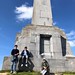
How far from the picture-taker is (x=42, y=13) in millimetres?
19297

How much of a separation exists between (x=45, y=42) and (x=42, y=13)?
140 inches

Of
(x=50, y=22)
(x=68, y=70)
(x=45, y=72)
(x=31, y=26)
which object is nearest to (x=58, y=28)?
(x=50, y=22)

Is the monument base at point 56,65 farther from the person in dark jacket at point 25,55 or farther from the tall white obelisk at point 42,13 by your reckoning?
the tall white obelisk at point 42,13

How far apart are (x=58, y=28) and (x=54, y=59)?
4.10 metres

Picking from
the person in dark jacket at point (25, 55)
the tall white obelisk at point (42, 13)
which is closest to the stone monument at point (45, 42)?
the tall white obelisk at point (42, 13)

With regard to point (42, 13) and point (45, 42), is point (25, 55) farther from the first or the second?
A: point (42, 13)

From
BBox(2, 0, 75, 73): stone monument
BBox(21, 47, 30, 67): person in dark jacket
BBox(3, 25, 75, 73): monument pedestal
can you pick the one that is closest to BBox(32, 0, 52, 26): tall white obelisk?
BBox(2, 0, 75, 73): stone monument

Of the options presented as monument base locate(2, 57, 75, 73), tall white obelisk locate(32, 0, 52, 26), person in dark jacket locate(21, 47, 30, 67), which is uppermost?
tall white obelisk locate(32, 0, 52, 26)

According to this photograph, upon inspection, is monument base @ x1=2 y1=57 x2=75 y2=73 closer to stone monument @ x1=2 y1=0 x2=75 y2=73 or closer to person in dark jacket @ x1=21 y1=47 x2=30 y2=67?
stone monument @ x1=2 y1=0 x2=75 y2=73

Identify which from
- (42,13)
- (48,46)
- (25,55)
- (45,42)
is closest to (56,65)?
(48,46)

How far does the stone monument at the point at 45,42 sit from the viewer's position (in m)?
16.3

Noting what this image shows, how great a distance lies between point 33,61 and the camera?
52.6ft

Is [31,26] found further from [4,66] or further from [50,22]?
→ [4,66]

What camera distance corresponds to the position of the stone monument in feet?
53.6
